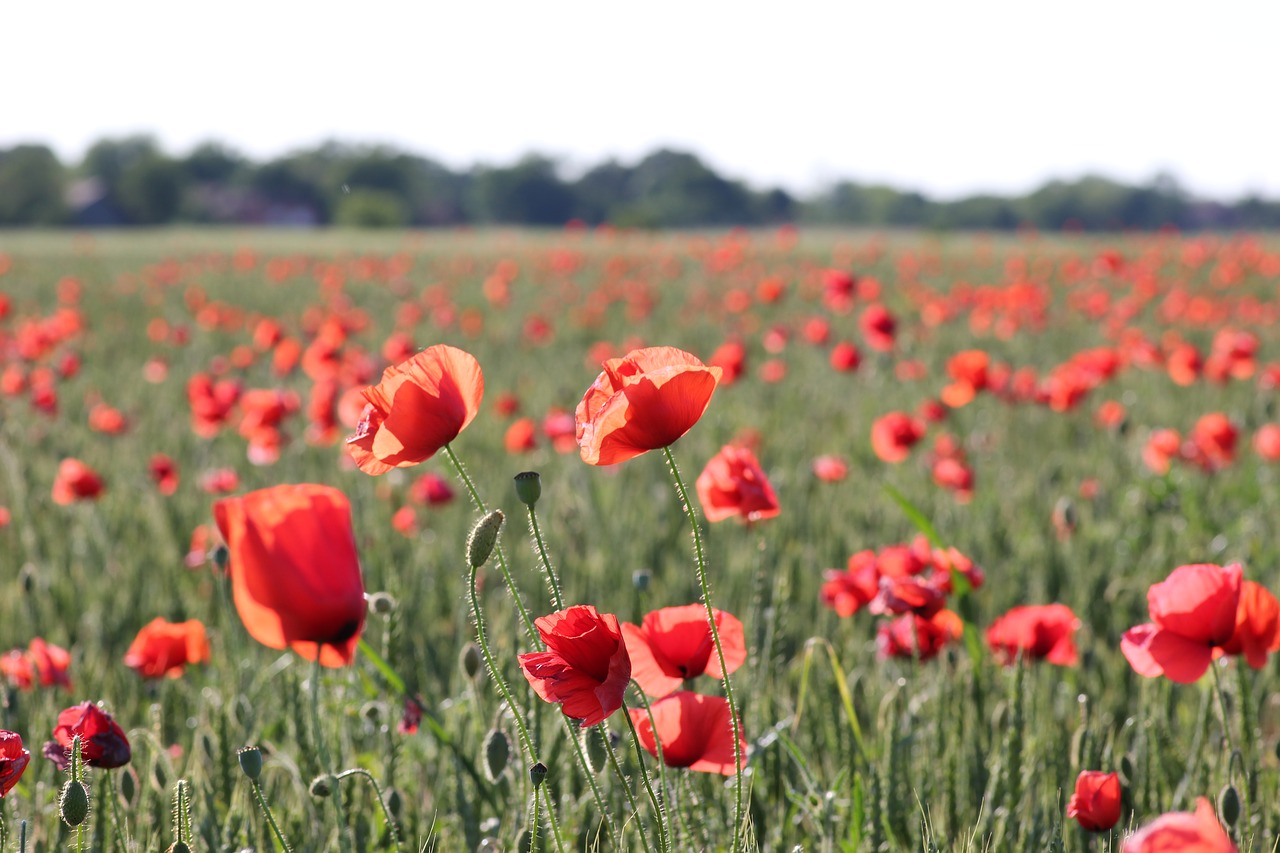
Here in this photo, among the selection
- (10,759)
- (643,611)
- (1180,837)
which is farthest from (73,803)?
(1180,837)

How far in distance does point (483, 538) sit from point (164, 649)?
1.14 metres

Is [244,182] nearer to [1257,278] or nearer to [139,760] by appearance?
[1257,278]

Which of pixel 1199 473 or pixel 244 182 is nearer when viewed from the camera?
pixel 1199 473

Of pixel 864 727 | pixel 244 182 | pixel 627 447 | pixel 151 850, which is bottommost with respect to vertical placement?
pixel 864 727

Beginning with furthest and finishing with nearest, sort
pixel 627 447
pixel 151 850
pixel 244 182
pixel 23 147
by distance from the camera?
1. pixel 23 147
2. pixel 244 182
3. pixel 151 850
4. pixel 627 447

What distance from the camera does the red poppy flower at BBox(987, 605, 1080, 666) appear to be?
180cm

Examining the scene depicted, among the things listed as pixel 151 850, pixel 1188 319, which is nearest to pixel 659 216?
pixel 1188 319

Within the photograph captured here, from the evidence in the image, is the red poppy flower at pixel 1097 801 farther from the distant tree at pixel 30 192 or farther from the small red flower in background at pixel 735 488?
the distant tree at pixel 30 192

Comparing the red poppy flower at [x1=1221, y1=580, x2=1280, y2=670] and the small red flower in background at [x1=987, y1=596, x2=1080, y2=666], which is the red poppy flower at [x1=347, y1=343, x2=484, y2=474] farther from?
the small red flower in background at [x1=987, y1=596, x2=1080, y2=666]

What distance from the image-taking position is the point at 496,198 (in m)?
60.0

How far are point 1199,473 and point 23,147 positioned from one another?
253 feet

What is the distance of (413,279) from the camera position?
12859 millimetres

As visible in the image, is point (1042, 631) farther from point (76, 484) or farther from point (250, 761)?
point (76, 484)

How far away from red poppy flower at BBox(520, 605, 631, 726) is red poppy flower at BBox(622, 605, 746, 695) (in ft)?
0.72
